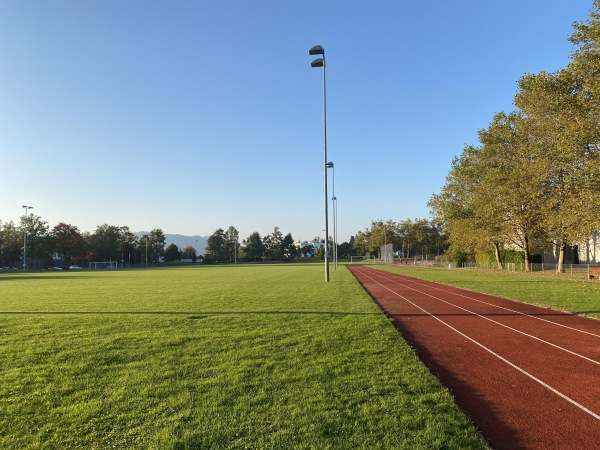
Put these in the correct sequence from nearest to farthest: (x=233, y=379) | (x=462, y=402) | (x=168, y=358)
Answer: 1. (x=462, y=402)
2. (x=233, y=379)
3. (x=168, y=358)

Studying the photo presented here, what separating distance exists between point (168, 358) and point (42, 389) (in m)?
1.98

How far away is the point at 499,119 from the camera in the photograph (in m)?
38.9

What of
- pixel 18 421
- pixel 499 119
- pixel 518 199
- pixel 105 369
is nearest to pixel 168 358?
pixel 105 369

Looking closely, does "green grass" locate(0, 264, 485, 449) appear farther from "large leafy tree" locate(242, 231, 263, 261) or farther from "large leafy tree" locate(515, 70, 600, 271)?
"large leafy tree" locate(242, 231, 263, 261)

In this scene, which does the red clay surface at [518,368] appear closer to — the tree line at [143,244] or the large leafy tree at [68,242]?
the tree line at [143,244]

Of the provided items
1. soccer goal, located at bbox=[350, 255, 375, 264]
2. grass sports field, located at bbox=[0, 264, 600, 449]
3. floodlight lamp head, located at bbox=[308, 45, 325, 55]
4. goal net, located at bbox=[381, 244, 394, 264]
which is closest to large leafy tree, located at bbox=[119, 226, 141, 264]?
soccer goal, located at bbox=[350, 255, 375, 264]

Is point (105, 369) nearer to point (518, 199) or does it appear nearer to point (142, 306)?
point (142, 306)

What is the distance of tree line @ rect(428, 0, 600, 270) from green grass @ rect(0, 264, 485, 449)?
19.3 meters

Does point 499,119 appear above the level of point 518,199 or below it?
above

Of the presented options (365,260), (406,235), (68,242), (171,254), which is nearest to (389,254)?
(406,235)

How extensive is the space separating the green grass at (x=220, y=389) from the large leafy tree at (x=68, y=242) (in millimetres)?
109242

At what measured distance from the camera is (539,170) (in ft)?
102

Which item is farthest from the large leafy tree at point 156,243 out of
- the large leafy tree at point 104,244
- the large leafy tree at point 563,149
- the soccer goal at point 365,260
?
the large leafy tree at point 563,149

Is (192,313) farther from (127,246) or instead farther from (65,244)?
(127,246)
